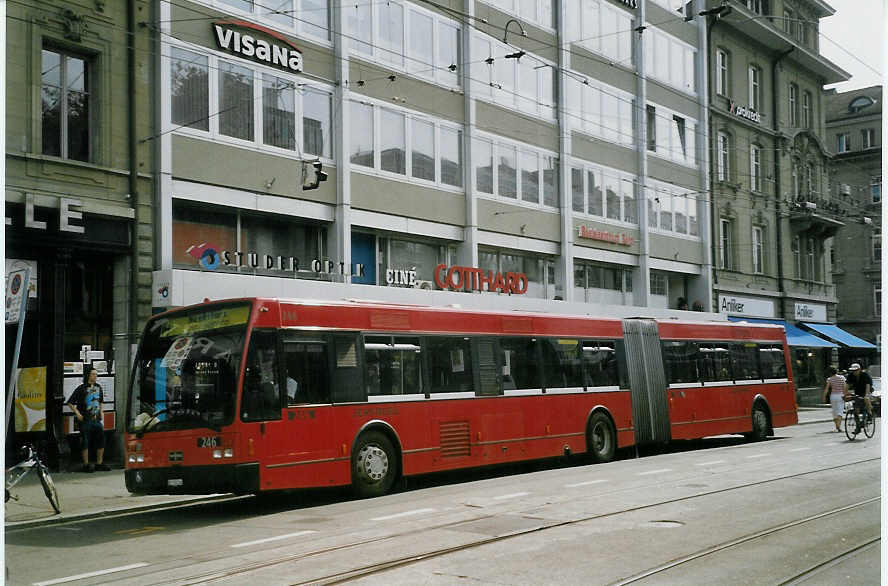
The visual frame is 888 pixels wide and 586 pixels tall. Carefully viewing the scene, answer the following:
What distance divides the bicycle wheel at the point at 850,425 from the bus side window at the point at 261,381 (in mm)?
15509

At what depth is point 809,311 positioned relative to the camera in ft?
151

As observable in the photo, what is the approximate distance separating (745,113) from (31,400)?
33.1 metres

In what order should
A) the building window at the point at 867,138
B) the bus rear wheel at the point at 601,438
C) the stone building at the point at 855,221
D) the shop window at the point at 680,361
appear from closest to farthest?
the bus rear wheel at the point at 601,438, the shop window at the point at 680,361, the building window at the point at 867,138, the stone building at the point at 855,221

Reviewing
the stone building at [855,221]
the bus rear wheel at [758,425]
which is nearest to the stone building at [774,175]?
the stone building at [855,221]

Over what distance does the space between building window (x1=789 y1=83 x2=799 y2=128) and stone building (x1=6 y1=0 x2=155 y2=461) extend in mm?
33385

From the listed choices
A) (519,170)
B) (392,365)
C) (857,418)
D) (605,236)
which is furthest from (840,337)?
(392,365)

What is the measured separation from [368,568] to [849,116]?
1499 inches

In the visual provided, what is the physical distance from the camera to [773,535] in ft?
32.6

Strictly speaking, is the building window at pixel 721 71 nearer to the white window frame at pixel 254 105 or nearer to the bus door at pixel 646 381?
the bus door at pixel 646 381

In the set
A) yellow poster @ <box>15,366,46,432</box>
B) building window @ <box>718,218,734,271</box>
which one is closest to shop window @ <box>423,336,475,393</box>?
yellow poster @ <box>15,366,46,432</box>

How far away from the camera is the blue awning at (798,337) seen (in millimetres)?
41688

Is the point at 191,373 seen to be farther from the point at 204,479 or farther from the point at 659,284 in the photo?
the point at 659,284

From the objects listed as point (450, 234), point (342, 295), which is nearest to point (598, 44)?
point (450, 234)

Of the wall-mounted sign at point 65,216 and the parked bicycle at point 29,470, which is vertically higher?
the wall-mounted sign at point 65,216
